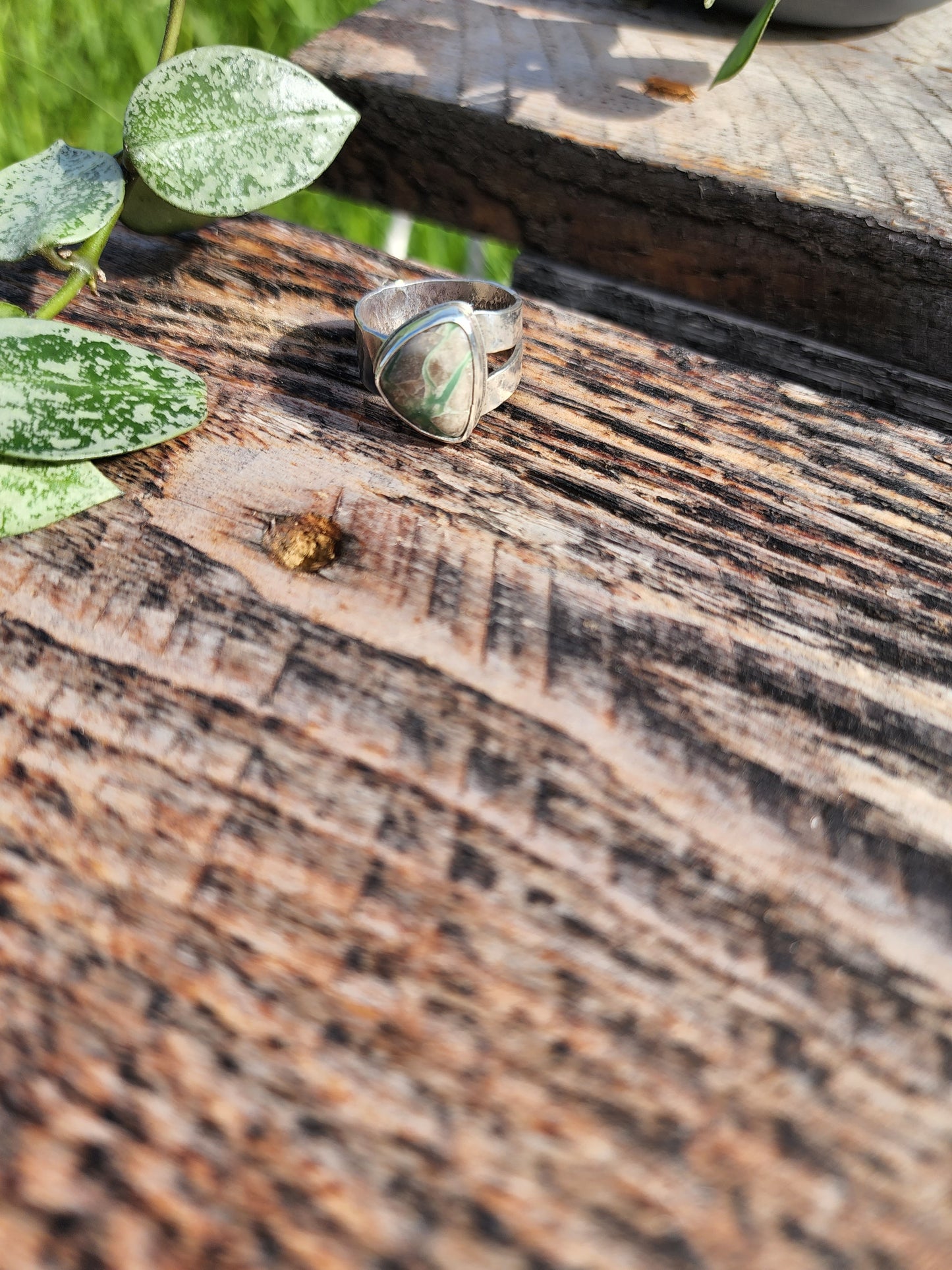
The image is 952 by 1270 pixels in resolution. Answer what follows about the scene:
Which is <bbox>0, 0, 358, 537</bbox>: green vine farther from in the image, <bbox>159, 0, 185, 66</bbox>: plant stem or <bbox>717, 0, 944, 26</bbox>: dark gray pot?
<bbox>717, 0, 944, 26</bbox>: dark gray pot

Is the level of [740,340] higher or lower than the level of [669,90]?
lower

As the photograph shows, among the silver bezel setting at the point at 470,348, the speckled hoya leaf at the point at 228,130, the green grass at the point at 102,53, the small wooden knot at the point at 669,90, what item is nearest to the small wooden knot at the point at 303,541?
the silver bezel setting at the point at 470,348

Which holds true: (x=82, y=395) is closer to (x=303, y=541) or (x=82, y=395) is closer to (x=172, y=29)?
(x=303, y=541)

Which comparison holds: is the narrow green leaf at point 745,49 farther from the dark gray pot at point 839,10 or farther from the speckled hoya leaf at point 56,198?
the speckled hoya leaf at point 56,198

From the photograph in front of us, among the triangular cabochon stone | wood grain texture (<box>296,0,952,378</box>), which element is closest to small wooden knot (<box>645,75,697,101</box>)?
wood grain texture (<box>296,0,952,378</box>)

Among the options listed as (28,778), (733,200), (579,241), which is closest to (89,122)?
(579,241)

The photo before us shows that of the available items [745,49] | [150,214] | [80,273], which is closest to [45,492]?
[80,273]
